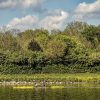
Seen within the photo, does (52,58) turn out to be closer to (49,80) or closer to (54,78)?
(54,78)

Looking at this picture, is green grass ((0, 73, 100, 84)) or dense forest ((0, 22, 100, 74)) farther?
dense forest ((0, 22, 100, 74))

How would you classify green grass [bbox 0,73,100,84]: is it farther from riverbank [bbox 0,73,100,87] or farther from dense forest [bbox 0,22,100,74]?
dense forest [bbox 0,22,100,74]

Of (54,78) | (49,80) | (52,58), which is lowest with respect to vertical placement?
(49,80)

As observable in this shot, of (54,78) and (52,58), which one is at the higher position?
(52,58)

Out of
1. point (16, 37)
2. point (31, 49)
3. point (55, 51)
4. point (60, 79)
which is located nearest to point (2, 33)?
point (16, 37)

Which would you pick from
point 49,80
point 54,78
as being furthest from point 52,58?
point 49,80

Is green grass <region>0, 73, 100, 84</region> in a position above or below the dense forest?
below

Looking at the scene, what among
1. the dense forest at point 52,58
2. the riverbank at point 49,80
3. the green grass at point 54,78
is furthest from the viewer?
the dense forest at point 52,58

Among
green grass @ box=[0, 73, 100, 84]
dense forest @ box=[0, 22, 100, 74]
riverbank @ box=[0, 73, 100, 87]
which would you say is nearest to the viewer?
riverbank @ box=[0, 73, 100, 87]

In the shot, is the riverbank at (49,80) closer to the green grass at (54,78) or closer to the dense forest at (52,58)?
the green grass at (54,78)

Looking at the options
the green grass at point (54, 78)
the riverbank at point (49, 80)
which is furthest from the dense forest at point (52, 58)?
the riverbank at point (49, 80)

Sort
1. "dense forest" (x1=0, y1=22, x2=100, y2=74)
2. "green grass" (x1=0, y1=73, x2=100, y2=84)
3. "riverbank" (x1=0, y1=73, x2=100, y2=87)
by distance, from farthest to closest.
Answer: "dense forest" (x1=0, y1=22, x2=100, y2=74), "green grass" (x1=0, y1=73, x2=100, y2=84), "riverbank" (x1=0, y1=73, x2=100, y2=87)

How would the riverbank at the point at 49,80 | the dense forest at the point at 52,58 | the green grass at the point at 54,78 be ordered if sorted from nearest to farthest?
1. the riverbank at the point at 49,80
2. the green grass at the point at 54,78
3. the dense forest at the point at 52,58

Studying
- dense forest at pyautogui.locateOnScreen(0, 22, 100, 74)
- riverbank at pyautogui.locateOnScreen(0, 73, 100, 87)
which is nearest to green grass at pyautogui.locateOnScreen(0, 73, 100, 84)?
riverbank at pyautogui.locateOnScreen(0, 73, 100, 87)
